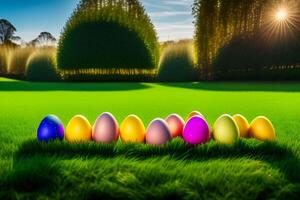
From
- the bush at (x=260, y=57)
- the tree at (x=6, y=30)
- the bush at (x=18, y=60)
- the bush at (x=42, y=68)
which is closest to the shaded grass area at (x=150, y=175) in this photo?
the bush at (x=260, y=57)

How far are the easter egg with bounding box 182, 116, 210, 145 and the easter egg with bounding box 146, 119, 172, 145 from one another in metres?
0.19

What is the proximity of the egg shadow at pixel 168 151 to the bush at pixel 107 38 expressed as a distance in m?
20.9

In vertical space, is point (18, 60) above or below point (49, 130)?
above

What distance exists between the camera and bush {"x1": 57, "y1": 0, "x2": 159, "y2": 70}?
25328 mm

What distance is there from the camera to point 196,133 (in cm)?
458

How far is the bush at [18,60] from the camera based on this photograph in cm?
3155

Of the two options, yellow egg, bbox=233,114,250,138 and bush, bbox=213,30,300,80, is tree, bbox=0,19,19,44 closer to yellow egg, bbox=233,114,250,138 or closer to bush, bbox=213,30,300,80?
bush, bbox=213,30,300,80

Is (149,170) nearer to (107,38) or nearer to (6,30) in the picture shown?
(107,38)

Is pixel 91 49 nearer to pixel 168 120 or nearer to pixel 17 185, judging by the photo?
pixel 168 120

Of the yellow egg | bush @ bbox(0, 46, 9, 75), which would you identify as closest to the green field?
the yellow egg

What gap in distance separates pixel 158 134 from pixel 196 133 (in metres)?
0.38

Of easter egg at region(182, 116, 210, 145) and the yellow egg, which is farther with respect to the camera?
the yellow egg

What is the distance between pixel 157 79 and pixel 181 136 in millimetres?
20979

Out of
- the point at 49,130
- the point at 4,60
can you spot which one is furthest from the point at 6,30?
the point at 49,130
